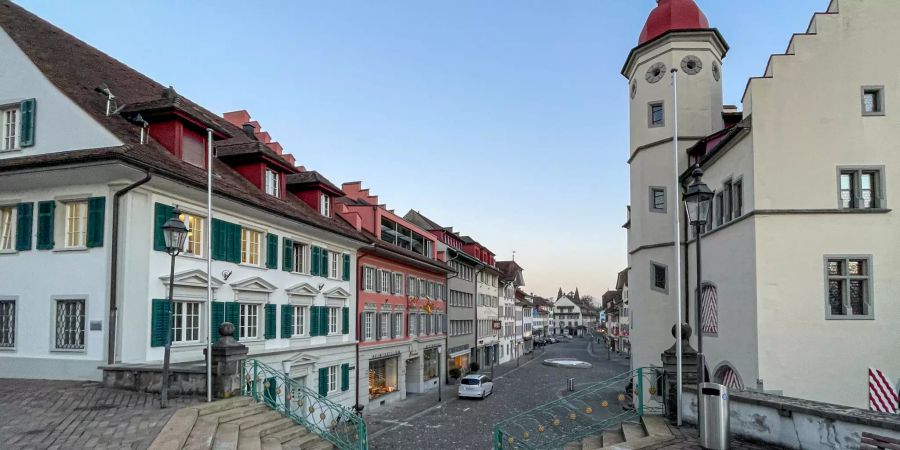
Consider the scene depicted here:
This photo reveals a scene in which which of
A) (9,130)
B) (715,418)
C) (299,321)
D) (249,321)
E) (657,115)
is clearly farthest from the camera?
(657,115)

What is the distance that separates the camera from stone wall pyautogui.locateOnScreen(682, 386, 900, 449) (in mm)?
7875

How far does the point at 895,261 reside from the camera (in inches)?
651

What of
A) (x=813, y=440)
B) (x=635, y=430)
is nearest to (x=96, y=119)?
(x=635, y=430)

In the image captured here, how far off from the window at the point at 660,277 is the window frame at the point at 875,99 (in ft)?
31.8

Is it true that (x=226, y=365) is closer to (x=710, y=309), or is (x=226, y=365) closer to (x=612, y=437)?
(x=612, y=437)

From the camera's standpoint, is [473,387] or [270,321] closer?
[270,321]

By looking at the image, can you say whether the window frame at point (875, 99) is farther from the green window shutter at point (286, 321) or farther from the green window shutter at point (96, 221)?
the green window shutter at point (96, 221)

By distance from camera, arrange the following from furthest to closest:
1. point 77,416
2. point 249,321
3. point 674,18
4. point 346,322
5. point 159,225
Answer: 1. point 346,322
2. point 674,18
3. point 249,321
4. point 159,225
5. point 77,416

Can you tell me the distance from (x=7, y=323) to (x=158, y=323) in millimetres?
4138

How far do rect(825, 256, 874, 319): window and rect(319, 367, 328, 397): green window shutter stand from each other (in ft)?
58.7

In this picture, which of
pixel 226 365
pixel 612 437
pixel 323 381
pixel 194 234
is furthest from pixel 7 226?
pixel 612 437

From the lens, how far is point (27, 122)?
1560 centimetres

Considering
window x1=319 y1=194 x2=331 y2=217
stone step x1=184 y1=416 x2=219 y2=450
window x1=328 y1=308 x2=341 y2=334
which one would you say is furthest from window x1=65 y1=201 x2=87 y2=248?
window x1=328 y1=308 x2=341 y2=334

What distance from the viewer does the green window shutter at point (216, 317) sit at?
17.5 meters
